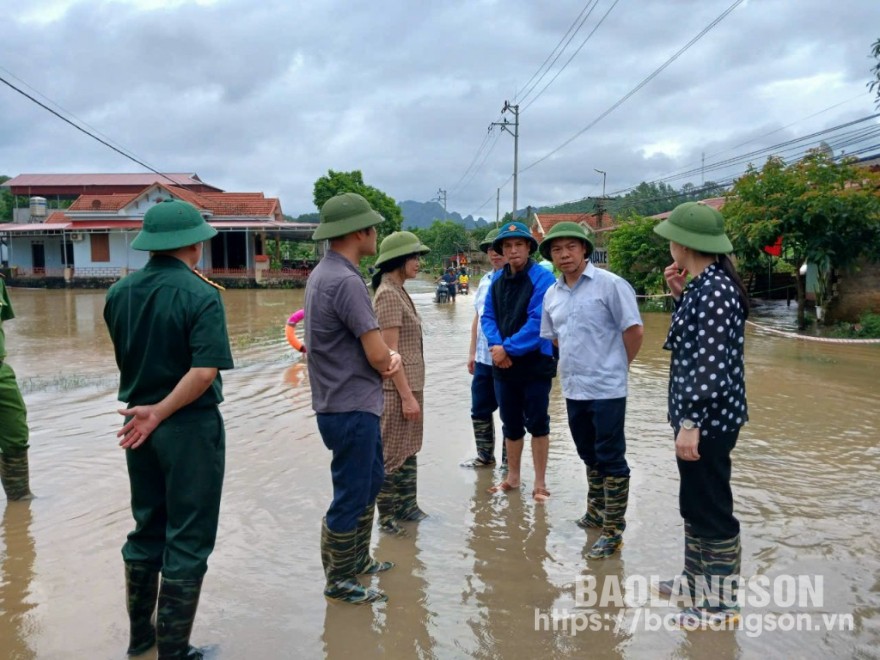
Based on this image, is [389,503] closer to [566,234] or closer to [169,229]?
[566,234]

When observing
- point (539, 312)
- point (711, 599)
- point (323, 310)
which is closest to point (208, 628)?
point (323, 310)

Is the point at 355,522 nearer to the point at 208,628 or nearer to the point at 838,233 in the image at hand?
the point at 208,628

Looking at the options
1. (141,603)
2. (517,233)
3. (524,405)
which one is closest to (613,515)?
(524,405)

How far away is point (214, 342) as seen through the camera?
8.45 ft

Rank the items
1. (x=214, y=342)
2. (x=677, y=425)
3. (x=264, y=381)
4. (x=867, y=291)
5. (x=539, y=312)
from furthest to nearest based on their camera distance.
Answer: (x=867, y=291), (x=264, y=381), (x=539, y=312), (x=677, y=425), (x=214, y=342)

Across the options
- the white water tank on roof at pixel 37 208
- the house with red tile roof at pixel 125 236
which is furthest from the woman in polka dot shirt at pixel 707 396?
the white water tank on roof at pixel 37 208

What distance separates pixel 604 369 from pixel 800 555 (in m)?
1.50

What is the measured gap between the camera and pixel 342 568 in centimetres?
324

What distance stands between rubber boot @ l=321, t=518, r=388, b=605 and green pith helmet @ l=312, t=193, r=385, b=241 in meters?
1.40

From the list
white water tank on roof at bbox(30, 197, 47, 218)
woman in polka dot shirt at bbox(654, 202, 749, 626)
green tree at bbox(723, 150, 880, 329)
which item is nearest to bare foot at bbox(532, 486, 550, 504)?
woman in polka dot shirt at bbox(654, 202, 749, 626)

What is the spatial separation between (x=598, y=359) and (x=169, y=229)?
2.37m

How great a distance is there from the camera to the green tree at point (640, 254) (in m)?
20.6

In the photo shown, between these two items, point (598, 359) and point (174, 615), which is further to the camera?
point (598, 359)

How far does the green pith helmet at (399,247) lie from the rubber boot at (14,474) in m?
2.86
